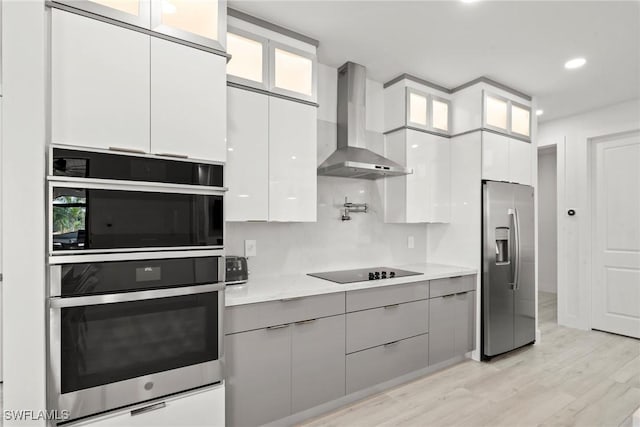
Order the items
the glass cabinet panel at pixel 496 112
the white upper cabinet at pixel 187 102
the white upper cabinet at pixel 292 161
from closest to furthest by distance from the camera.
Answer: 1. the white upper cabinet at pixel 187 102
2. the white upper cabinet at pixel 292 161
3. the glass cabinet panel at pixel 496 112

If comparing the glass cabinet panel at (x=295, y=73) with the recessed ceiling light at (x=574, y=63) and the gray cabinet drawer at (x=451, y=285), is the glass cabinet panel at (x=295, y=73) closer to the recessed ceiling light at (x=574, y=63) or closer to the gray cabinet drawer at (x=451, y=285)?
the gray cabinet drawer at (x=451, y=285)

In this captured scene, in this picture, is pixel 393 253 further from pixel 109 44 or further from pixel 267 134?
pixel 109 44

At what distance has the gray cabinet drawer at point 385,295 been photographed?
2418mm

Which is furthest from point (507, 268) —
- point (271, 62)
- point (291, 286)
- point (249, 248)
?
point (271, 62)

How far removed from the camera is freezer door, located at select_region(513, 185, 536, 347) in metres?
3.37

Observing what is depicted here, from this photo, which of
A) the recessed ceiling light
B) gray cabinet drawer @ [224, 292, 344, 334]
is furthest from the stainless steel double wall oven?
the recessed ceiling light

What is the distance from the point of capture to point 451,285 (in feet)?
10.0

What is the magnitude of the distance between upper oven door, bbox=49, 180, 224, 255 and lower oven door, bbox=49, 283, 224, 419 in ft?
0.74

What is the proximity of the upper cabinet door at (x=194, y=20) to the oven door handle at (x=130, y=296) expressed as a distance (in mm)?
1255

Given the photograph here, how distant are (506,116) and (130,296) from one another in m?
3.62

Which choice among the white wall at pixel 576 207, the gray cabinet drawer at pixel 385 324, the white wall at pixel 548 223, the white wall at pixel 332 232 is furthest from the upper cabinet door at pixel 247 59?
the white wall at pixel 548 223

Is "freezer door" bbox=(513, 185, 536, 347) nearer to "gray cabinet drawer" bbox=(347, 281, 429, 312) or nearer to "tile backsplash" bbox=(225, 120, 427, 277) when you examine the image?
"tile backsplash" bbox=(225, 120, 427, 277)

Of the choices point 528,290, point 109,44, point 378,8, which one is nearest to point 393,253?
point 528,290

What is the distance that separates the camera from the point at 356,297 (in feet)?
7.95
